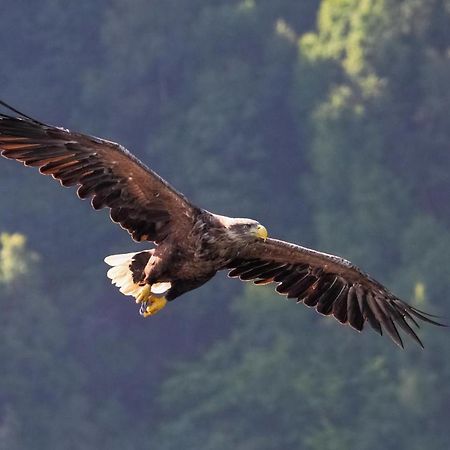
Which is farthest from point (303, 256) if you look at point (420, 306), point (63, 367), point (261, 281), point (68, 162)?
point (63, 367)

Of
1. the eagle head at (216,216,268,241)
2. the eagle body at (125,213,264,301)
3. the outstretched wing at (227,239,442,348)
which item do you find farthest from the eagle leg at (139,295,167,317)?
the eagle head at (216,216,268,241)

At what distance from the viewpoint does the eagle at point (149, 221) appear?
514 inches

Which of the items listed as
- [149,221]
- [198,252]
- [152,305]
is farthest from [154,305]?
[198,252]

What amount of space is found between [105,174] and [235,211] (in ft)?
99.6

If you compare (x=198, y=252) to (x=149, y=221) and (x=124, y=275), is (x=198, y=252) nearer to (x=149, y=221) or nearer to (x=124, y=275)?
(x=149, y=221)

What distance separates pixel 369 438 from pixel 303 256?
27.5 meters

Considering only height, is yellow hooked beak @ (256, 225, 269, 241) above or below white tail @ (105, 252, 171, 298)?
above

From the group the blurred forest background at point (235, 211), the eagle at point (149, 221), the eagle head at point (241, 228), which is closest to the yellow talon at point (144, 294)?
the eagle at point (149, 221)

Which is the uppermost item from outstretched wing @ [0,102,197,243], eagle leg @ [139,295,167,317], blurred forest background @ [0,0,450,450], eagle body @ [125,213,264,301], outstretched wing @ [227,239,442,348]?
blurred forest background @ [0,0,450,450]

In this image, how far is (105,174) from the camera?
1327 cm

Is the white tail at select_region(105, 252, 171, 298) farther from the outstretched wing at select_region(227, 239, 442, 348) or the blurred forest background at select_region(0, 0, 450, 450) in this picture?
the blurred forest background at select_region(0, 0, 450, 450)

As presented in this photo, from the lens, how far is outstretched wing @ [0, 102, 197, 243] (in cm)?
1300

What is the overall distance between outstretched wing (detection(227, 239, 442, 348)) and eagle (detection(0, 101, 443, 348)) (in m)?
0.01

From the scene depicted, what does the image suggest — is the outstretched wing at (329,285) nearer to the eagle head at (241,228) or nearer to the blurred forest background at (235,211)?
the eagle head at (241,228)
